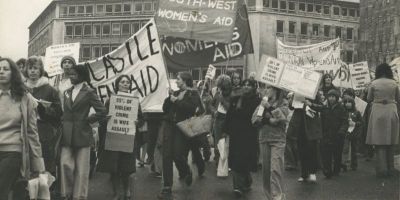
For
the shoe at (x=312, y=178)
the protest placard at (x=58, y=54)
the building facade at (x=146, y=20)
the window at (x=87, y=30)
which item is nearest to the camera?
the shoe at (x=312, y=178)

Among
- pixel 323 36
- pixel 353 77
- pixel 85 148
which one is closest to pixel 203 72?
pixel 323 36

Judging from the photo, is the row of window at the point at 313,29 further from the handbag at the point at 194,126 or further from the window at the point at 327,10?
the handbag at the point at 194,126

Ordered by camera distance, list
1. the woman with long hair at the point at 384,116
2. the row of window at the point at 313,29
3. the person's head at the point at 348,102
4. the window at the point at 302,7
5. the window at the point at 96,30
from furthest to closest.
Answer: the window at the point at 96,30 < the window at the point at 302,7 < the row of window at the point at 313,29 < the person's head at the point at 348,102 < the woman with long hair at the point at 384,116

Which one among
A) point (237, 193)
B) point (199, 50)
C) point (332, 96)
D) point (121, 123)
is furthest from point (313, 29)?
point (121, 123)

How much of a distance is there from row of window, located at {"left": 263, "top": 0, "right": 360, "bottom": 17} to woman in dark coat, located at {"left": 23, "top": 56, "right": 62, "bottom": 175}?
7767cm

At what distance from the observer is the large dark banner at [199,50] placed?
11148mm

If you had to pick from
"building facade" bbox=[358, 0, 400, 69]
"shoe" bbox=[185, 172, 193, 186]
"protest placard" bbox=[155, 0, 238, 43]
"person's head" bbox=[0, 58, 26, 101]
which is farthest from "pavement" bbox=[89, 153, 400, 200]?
"building facade" bbox=[358, 0, 400, 69]

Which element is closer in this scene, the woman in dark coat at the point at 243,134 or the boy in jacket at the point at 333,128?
the woman in dark coat at the point at 243,134

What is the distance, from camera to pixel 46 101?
758 centimetres

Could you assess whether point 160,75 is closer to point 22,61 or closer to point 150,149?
point 22,61

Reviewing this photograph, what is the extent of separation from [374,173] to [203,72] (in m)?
70.8

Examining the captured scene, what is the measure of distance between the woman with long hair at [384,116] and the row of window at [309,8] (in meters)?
73.3

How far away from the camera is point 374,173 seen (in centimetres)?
1287

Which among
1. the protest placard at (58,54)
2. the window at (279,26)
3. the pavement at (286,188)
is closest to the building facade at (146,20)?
the window at (279,26)
